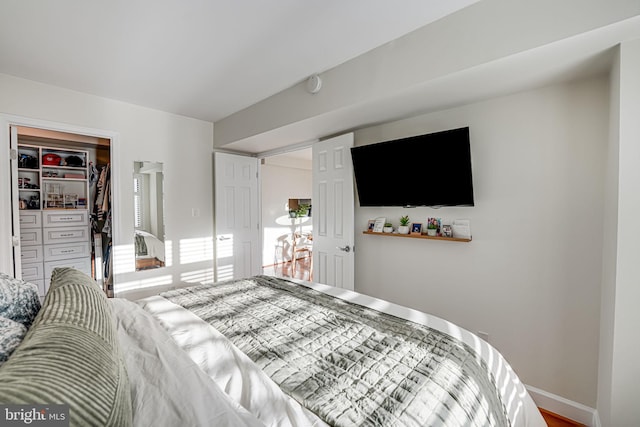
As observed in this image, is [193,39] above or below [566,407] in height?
above

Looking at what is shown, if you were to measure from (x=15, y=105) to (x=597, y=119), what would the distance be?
14.6 feet

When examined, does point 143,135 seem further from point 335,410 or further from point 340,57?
point 335,410

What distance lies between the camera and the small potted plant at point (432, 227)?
91.8 inches

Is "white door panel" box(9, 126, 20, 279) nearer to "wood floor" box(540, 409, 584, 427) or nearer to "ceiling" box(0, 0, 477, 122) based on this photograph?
"ceiling" box(0, 0, 477, 122)

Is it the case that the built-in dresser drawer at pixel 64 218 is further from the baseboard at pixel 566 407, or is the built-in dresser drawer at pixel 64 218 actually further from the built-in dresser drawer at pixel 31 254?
the baseboard at pixel 566 407

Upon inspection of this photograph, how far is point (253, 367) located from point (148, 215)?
2.87m

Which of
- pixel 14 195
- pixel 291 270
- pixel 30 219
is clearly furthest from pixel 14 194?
pixel 291 270

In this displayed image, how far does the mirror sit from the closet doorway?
0.51 meters

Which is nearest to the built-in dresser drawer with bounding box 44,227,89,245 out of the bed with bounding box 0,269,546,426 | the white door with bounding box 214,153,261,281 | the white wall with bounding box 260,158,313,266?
the white door with bounding box 214,153,261,281

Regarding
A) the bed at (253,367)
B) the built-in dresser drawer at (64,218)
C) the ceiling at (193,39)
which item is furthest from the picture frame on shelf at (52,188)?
the bed at (253,367)

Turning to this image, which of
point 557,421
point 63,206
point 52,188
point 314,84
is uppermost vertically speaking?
point 314,84

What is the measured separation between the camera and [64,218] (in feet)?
12.5

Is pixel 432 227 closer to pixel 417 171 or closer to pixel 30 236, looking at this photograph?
pixel 417 171

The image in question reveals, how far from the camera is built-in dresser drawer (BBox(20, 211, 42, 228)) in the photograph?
3.50 metres
